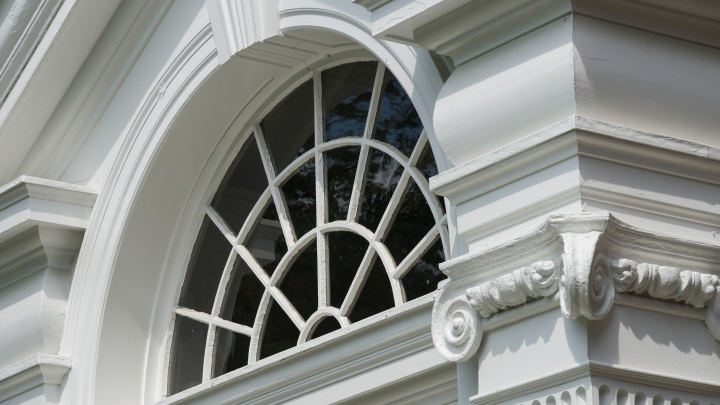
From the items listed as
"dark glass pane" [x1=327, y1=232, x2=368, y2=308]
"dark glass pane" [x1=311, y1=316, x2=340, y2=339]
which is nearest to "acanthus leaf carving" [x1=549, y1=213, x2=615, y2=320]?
"dark glass pane" [x1=327, y1=232, x2=368, y2=308]

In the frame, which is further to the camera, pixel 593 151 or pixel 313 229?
pixel 313 229

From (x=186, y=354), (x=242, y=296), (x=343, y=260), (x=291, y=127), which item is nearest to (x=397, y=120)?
(x=343, y=260)

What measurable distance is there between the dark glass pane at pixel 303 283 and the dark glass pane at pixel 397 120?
0.51m

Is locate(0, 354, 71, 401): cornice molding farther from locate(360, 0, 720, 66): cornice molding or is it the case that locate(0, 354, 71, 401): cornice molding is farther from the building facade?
locate(360, 0, 720, 66): cornice molding

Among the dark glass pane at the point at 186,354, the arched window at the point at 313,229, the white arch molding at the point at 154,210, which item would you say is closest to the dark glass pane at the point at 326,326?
the arched window at the point at 313,229

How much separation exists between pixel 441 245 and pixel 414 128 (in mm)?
425

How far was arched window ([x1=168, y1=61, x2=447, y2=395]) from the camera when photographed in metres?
3.41

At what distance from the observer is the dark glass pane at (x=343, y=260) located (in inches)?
140

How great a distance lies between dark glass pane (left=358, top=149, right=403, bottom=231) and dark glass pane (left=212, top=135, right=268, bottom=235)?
67 cm

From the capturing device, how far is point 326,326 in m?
3.63

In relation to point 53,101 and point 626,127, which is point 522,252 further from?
point 53,101

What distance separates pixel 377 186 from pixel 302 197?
452 millimetres

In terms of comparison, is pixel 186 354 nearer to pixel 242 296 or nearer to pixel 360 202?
pixel 242 296

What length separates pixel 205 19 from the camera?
401cm
